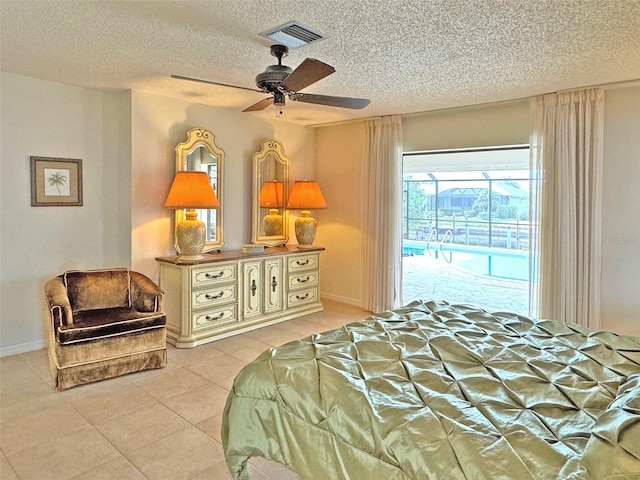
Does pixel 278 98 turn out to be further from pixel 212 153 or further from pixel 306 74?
pixel 212 153

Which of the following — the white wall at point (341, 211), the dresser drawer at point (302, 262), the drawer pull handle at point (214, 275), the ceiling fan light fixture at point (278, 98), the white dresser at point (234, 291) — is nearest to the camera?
the ceiling fan light fixture at point (278, 98)

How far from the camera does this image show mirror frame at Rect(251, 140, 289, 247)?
5.43 meters

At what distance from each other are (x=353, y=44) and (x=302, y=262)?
3.00 metres

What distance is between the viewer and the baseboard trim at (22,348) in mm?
3938

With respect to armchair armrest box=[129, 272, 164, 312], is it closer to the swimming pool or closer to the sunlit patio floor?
the sunlit patio floor

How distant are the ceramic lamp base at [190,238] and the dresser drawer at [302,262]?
1210 mm

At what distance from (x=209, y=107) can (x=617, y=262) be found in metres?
4.47

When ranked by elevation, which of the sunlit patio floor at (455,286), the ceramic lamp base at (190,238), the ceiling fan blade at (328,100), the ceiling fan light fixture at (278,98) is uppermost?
the ceiling fan blade at (328,100)

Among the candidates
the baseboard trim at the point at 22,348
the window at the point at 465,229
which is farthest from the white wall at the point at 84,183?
the window at the point at 465,229

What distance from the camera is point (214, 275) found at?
4.44 m

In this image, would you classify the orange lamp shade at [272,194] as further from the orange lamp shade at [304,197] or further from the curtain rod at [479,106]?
the curtain rod at [479,106]

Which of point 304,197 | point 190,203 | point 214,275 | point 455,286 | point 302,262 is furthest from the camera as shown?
point 455,286

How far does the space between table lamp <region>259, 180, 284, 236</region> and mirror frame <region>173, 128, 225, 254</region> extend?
65 centimetres

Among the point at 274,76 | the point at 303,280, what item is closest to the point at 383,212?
the point at 303,280
